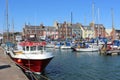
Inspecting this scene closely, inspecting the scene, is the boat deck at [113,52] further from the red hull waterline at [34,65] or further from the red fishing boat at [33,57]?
the red hull waterline at [34,65]

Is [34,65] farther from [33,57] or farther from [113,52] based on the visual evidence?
[113,52]

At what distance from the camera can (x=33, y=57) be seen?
1348 inches

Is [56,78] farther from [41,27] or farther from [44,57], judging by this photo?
[41,27]

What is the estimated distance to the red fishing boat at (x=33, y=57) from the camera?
34.3 metres

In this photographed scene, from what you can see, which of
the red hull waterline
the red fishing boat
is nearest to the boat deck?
the red fishing boat

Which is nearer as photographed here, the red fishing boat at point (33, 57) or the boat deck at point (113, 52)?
the red fishing boat at point (33, 57)

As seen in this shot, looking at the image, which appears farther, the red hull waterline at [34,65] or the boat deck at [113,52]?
the boat deck at [113,52]

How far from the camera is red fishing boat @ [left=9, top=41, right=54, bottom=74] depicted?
34344 millimetres

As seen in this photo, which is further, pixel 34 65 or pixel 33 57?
pixel 34 65

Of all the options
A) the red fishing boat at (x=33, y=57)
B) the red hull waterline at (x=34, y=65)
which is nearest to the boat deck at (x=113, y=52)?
the red fishing boat at (x=33, y=57)

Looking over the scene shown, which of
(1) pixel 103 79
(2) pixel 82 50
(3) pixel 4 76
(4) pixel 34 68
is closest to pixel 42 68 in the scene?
(4) pixel 34 68

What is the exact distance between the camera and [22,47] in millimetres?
37031

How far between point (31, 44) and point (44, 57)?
268 cm

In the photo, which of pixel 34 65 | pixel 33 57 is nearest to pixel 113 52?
pixel 34 65
